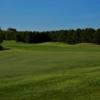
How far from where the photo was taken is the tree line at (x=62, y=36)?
395 feet

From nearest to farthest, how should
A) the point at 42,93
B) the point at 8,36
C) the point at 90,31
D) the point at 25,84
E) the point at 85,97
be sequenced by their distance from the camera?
the point at 85,97
the point at 42,93
the point at 25,84
the point at 90,31
the point at 8,36

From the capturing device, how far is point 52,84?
17.6 metres

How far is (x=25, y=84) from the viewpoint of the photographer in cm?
1822

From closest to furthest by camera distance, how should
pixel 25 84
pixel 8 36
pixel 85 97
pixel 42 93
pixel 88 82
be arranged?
pixel 85 97 < pixel 42 93 < pixel 88 82 < pixel 25 84 < pixel 8 36

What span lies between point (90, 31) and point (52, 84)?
104761mm

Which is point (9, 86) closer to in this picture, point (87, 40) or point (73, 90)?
point (73, 90)

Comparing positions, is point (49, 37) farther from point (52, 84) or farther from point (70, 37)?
point (52, 84)

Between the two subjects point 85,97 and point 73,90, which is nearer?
point 85,97

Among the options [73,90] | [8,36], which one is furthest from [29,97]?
[8,36]

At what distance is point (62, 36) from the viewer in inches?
5089

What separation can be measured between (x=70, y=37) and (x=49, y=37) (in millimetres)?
10865

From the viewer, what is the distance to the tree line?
395ft

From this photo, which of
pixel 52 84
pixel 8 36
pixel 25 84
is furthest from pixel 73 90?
pixel 8 36

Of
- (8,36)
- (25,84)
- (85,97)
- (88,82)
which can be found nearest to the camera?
(85,97)
